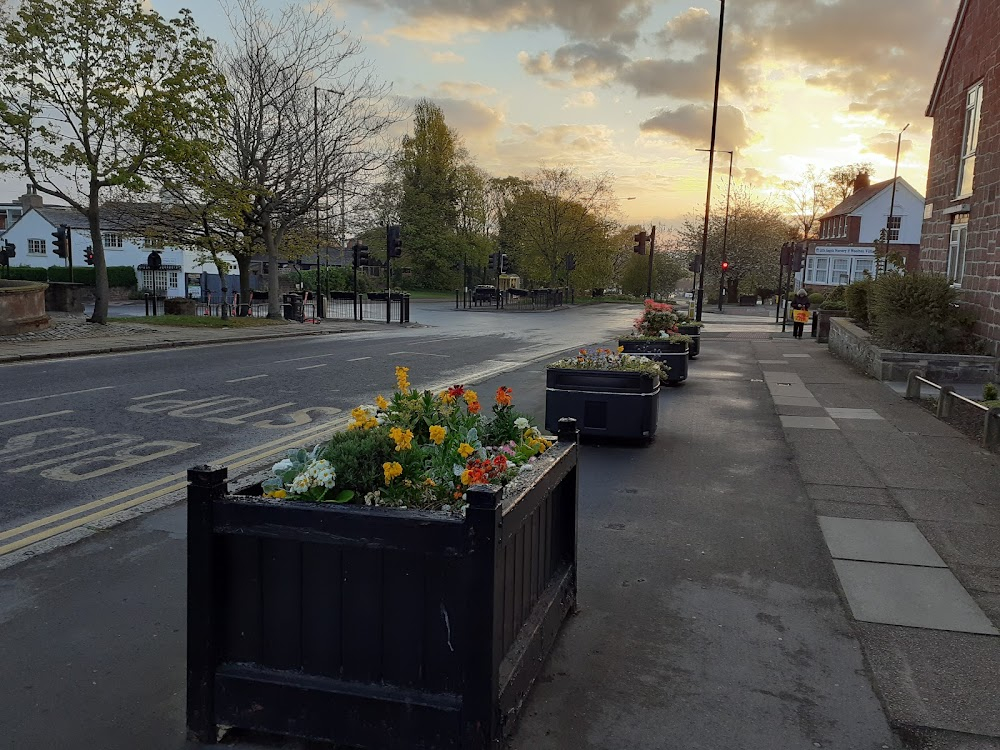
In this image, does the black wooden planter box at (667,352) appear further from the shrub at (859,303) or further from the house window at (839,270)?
the house window at (839,270)

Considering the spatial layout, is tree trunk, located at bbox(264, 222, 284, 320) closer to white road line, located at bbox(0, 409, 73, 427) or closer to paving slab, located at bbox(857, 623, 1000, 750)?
white road line, located at bbox(0, 409, 73, 427)

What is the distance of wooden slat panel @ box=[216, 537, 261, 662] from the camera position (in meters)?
2.96

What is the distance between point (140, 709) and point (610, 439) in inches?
251

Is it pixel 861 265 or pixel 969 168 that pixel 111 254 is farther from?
pixel 861 265

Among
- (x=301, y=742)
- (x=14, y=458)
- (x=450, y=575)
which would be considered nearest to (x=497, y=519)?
(x=450, y=575)

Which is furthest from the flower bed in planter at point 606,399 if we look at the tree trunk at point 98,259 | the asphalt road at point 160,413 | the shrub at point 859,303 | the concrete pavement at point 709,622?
the tree trunk at point 98,259

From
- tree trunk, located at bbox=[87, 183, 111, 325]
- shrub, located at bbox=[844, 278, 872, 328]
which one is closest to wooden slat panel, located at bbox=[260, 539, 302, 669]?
shrub, located at bbox=[844, 278, 872, 328]

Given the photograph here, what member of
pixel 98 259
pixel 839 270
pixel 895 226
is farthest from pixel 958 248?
pixel 895 226

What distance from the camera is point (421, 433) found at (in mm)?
3684

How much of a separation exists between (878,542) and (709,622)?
2.22 m

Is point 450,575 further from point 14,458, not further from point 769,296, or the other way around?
point 769,296

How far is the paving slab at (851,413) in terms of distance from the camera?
429 inches

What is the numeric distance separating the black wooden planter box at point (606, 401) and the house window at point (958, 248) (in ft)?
38.7

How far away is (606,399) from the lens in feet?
28.5
